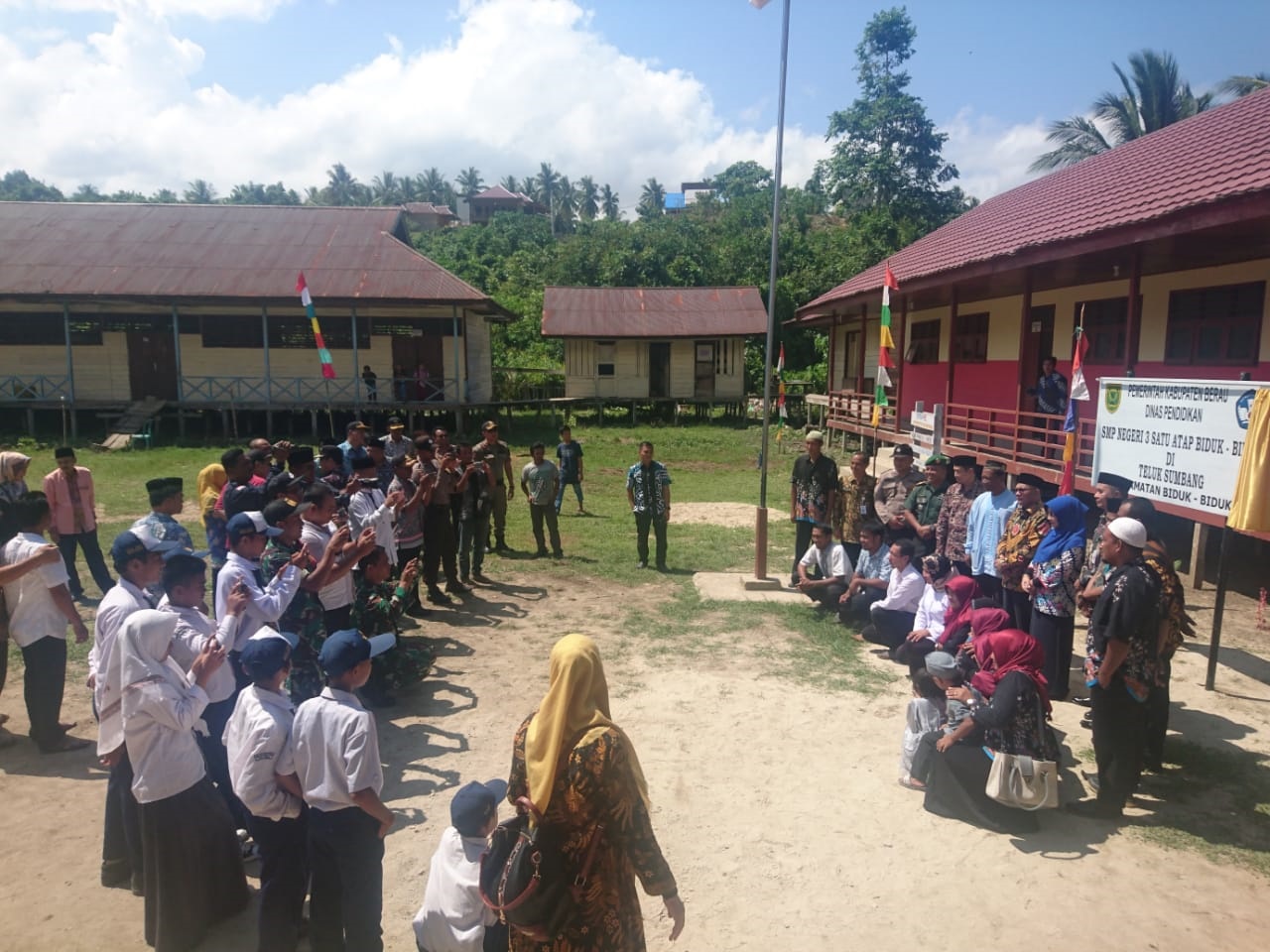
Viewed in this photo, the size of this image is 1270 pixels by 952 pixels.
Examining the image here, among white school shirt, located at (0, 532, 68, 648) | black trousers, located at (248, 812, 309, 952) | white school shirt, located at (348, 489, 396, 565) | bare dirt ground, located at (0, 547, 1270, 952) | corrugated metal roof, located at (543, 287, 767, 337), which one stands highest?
corrugated metal roof, located at (543, 287, 767, 337)

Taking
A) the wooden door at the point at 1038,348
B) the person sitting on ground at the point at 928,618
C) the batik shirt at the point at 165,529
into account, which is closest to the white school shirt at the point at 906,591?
the person sitting on ground at the point at 928,618

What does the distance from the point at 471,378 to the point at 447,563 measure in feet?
52.8

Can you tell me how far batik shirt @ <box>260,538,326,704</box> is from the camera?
4.54 m

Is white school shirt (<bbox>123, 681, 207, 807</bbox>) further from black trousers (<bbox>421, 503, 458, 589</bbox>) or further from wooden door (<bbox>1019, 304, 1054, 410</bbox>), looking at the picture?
wooden door (<bbox>1019, 304, 1054, 410</bbox>)

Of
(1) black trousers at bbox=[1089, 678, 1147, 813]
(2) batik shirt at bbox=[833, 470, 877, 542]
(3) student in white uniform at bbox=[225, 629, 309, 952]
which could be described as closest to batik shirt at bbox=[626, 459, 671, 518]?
(2) batik shirt at bbox=[833, 470, 877, 542]

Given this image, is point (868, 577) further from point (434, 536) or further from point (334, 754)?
point (334, 754)

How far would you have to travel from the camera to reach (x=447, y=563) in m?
8.80

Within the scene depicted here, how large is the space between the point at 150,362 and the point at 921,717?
24.0 meters

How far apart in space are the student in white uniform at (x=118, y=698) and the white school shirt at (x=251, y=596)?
0.98ft

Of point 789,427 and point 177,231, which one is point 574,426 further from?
point 177,231

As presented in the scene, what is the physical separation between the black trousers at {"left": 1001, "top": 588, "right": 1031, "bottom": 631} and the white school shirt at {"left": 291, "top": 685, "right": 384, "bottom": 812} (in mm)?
5285

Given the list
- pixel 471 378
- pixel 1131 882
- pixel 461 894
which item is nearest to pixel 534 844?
pixel 461 894

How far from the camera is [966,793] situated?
4566 millimetres

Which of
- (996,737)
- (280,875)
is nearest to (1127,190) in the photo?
(996,737)
